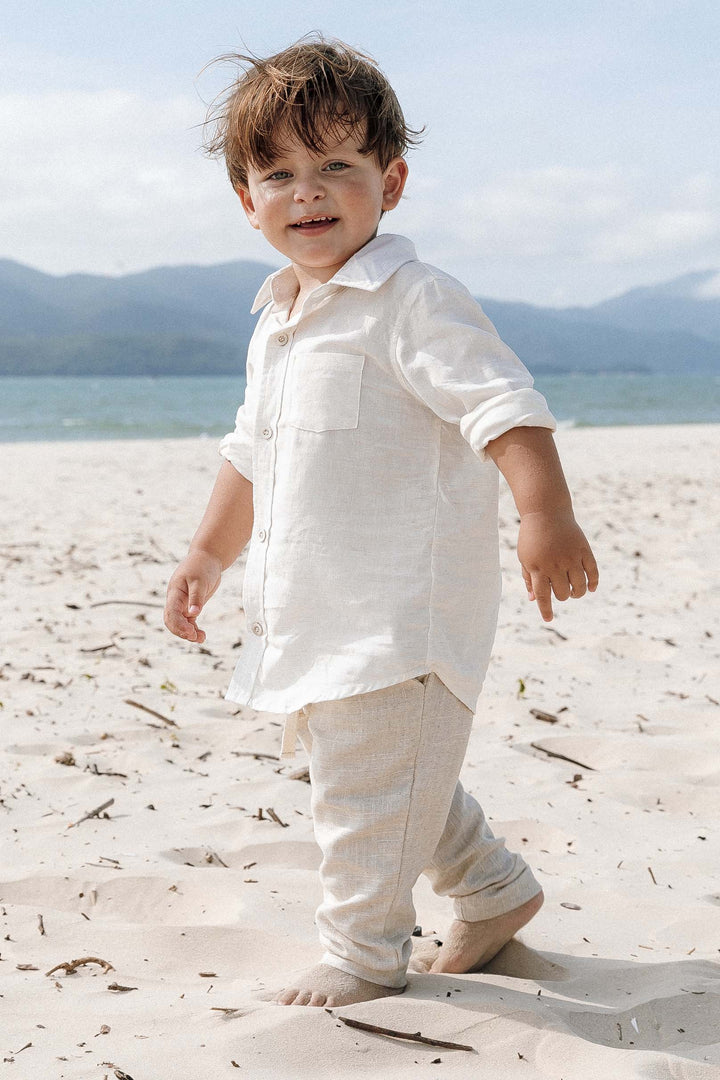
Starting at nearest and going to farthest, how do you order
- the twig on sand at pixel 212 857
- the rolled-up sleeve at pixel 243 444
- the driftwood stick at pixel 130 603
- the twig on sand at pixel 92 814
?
1. the rolled-up sleeve at pixel 243 444
2. the twig on sand at pixel 212 857
3. the twig on sand at pixel 92 814
4. the driftwood stick at pixel 130 603

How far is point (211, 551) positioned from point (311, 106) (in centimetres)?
90

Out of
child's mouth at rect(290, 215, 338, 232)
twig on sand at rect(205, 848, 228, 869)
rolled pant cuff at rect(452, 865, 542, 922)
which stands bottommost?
twig on sand at rect(205, 848, 228, 869)

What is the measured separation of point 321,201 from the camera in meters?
1.74

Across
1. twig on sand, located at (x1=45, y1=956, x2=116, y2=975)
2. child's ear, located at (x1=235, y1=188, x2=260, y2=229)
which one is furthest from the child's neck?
twig on sand, located at (x1=45, y1=956, x2=116, y2=975)

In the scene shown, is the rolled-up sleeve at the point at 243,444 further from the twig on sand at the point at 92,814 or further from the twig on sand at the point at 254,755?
the twig on sand at the point at 254,755

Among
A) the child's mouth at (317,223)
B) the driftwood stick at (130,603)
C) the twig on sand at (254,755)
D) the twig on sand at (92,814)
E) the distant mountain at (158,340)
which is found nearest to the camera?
the child's mouth at (317,223)

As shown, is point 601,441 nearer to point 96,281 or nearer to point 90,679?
point 90,679

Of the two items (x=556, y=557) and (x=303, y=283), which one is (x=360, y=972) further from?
A: (x=303, y=283)

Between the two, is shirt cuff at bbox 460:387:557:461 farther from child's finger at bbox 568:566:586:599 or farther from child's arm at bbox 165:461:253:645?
child's arm at bbox 165:461:253:645

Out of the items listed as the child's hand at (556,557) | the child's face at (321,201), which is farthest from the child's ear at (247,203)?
the child's hand at (556,557)

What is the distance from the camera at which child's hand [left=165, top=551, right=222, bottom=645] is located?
2.03 metres

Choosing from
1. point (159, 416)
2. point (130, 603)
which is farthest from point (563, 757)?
point (159, 416)

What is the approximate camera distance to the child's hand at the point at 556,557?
152 cm

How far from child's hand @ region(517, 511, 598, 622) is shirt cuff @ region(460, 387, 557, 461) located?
141mm
